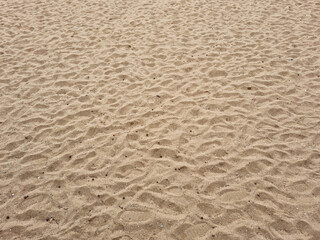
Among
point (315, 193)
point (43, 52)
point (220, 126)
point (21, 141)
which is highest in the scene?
point (43, 52)

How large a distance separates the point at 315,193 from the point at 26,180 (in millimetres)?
4113

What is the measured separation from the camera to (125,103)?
15.7ft

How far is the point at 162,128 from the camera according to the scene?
430 centimetres

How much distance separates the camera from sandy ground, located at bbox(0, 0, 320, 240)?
321 centimetres

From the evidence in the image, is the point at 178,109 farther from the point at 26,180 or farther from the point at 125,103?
the point at 26,180

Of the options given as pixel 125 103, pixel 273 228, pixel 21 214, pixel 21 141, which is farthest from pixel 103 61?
pixel 273 228

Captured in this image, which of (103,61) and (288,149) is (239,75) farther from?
(103,61)

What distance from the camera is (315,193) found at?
3.40 m

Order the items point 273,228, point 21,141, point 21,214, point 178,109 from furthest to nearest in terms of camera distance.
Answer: point 178,109
point 21,141
point 21,214
point 273,228

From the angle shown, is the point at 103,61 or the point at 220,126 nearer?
the point at 220,126

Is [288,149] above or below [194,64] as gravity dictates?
below

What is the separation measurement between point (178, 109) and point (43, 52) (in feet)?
13.0

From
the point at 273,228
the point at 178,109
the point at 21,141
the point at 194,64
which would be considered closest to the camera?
the point at 273,228

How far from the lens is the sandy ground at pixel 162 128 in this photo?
3.21m
